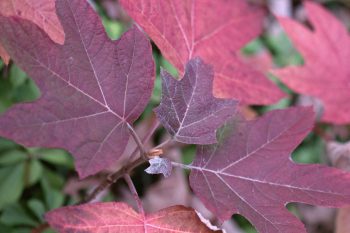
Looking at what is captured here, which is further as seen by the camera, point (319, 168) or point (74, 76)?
point (319, 168)

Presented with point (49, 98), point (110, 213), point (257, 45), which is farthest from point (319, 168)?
point (257, 45)

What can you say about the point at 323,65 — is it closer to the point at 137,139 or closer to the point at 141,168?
the point at 141,168

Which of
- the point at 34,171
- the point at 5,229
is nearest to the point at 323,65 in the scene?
the point at 34,171

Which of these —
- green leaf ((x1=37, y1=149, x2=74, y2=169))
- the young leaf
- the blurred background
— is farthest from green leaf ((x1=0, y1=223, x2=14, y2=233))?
the young leaf

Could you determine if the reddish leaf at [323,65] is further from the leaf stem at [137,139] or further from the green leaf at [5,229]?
the green leaf at [5,229]

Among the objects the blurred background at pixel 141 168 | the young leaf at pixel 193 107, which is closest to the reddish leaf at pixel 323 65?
the blurred background at pixel 141 168

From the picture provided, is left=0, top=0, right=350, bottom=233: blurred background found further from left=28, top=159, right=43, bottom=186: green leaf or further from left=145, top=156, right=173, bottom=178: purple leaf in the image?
left=145, top=156, right=173, bottom=178: purple leaf

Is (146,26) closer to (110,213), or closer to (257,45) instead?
(110,213)
